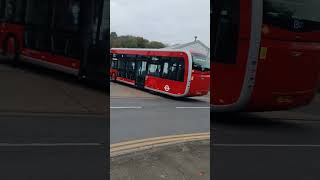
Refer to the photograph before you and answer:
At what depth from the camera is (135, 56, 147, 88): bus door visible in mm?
1694

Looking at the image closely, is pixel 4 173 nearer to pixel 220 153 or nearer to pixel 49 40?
pixel 220 153

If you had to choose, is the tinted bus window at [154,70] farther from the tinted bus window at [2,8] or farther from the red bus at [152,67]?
the tinted bus window at [2,8]

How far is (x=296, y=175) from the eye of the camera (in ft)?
13.2

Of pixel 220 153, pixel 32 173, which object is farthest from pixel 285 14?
pixel 32 173

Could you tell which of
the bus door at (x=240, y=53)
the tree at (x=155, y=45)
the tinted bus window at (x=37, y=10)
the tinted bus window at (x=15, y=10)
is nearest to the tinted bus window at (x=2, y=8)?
the tinted bus window at (x=15, y=10)

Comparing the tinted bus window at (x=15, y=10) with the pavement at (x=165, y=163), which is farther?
the pavement at (x=165, y=163)

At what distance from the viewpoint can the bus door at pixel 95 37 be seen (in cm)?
150

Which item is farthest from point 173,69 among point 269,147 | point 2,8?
point 269,147

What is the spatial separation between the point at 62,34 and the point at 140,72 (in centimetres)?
36

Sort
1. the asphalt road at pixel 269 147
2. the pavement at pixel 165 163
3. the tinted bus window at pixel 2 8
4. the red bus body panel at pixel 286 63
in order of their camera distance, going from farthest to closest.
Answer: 1. the red bus body panel at pixel 286 63
2. the asphalt road at pixel 269 147
3. the pavement at pixel 165 163
4. the tinted bus window at pixel 2 8

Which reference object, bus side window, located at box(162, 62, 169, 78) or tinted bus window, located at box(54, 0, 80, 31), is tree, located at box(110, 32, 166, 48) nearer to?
tinted bus window, located at box(54, 0, 80, 31)

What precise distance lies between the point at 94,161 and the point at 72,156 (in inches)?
15.1

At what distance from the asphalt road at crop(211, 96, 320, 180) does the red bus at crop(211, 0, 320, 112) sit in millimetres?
399

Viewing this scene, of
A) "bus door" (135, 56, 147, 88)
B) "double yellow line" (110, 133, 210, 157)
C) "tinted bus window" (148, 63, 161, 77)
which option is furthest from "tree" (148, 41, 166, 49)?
"double yellow line" (110, 133, 210, 157)
